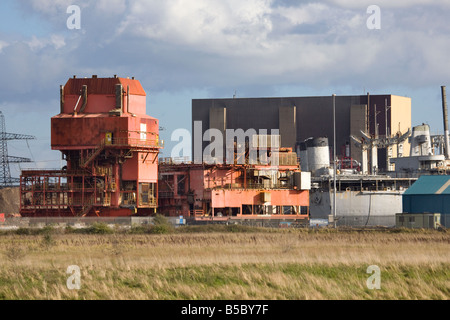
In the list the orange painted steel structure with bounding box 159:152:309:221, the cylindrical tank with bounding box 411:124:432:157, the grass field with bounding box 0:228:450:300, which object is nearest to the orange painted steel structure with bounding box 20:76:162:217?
the orange painted steel structure with bounding box 159:152:309:221

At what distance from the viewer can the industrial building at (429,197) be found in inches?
2778

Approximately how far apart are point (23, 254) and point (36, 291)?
1150 cm

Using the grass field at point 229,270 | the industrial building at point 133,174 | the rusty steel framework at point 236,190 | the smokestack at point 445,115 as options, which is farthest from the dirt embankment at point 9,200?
the grass field at point 229,270

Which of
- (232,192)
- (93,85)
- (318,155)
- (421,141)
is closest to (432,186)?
(232,192)

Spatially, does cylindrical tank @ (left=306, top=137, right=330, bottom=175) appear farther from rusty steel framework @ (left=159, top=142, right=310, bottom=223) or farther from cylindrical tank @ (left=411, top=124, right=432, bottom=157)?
rusty steel framework @ (left=159, top=142, right=310, bottom=223)

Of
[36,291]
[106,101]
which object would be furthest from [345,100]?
[36,291]

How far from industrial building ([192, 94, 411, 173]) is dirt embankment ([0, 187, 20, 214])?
31.4m

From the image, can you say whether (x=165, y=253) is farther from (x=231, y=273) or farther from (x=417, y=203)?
(x=417, y=203)

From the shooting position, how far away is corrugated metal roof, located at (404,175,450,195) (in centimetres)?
7144

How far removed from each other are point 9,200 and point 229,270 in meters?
82.3

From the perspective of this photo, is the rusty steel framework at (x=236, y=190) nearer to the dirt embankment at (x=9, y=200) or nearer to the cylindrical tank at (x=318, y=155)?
the cylindrical tank at (x=318, y=155)

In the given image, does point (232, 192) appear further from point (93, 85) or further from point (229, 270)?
point (229, 270)

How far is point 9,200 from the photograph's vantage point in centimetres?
10788

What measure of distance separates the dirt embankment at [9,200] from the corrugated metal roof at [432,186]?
55.7 meters
